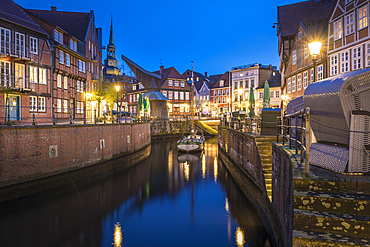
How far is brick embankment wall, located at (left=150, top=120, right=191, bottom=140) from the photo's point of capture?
1943 inches

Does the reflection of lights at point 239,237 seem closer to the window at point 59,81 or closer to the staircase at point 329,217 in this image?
the staircase at point 329,217

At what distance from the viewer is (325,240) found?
388 centimetres

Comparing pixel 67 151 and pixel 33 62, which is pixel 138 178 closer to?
pixel 67 151

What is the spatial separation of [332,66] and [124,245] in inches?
955

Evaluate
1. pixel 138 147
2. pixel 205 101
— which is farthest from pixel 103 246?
pixel 205 101

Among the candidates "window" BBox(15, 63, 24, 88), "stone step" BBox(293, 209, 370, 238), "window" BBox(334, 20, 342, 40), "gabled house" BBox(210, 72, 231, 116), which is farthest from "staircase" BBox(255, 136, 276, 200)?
"gabled house" BBox(210, 72, 231, 116)

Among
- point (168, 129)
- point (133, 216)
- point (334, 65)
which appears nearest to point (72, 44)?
point (168, 129)

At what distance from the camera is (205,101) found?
263 feet

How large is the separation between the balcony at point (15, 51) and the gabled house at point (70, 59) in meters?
3.85

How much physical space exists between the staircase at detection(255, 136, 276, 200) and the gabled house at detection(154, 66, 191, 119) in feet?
179

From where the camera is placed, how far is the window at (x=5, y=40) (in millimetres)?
20903

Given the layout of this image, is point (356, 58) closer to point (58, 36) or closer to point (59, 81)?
point (59, 81)

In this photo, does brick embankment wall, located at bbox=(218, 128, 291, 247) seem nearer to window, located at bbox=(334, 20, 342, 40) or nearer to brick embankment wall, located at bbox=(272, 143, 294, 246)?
brick embankment wall, located at bbox=(272, 143, 294, 246)

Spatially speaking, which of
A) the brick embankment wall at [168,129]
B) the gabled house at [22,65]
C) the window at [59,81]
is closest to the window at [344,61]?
the gabled house at [22,65]
